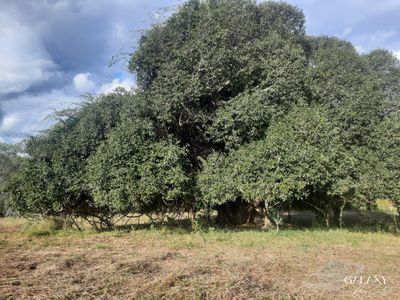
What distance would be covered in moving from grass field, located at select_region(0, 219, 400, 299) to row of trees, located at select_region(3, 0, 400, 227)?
1.90 meters

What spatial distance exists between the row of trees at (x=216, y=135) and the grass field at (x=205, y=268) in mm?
1905

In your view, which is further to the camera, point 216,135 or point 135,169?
point 216,135

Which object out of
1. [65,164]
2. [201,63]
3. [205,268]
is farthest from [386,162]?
[65,164]

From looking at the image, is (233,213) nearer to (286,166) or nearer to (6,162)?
(286,166)

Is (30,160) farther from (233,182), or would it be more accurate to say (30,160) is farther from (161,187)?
(233,182)

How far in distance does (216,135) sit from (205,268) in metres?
7.20

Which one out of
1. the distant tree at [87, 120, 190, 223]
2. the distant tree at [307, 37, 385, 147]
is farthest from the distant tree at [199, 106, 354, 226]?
the distant tree at [307, 37, 385, 147]

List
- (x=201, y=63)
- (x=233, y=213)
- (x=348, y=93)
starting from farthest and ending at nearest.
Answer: (x=233, y=213), (x=348, y=93), (x=201, y=63)

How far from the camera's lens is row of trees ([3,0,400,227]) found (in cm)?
1192

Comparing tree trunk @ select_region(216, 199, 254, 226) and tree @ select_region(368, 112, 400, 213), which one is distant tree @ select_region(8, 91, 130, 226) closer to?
tree trunk @ select_region(216, 199, 254, 226)

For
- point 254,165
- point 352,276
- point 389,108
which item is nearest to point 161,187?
point 254,165

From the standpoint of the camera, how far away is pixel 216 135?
1325 centimetres


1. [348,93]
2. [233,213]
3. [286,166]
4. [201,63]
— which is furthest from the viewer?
[233,213]

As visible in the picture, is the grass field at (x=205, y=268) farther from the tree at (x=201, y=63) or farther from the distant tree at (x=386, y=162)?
the tree at (x=201, y=63)
